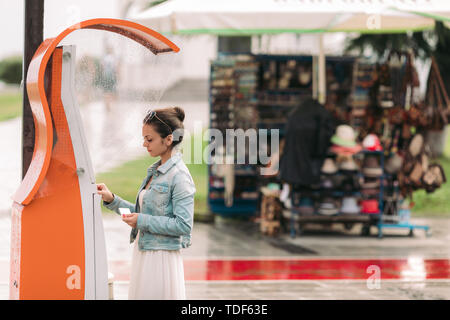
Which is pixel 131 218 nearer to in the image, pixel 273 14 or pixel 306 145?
pixel 273 14

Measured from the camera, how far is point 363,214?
11.8m

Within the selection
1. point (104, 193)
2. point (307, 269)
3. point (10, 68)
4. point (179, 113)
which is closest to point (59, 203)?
point (104, 193)

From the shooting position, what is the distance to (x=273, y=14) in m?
10.8

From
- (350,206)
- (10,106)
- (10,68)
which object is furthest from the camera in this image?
(10,68)

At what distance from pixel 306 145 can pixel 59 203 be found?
6.93 metres

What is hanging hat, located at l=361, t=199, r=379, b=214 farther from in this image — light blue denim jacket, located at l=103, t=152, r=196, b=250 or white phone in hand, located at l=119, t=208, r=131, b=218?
white phone in hand, located at l=119, t=208, r=131, b=218

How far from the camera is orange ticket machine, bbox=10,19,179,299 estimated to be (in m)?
4.80

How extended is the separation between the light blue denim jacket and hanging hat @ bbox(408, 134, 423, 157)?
7.58 metres

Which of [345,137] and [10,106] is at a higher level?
[10,106]

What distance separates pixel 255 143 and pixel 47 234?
8477mm

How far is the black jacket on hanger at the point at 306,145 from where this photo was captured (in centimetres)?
1134

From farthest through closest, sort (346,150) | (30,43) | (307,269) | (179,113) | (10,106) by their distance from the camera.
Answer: (10,106), (346,150), (307,269), (30,43), (179,113)

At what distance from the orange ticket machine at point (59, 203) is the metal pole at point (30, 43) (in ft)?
2.72

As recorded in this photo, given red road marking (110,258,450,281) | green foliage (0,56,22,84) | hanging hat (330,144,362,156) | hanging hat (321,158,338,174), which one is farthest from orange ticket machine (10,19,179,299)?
green foliage (0,56,22,84)
